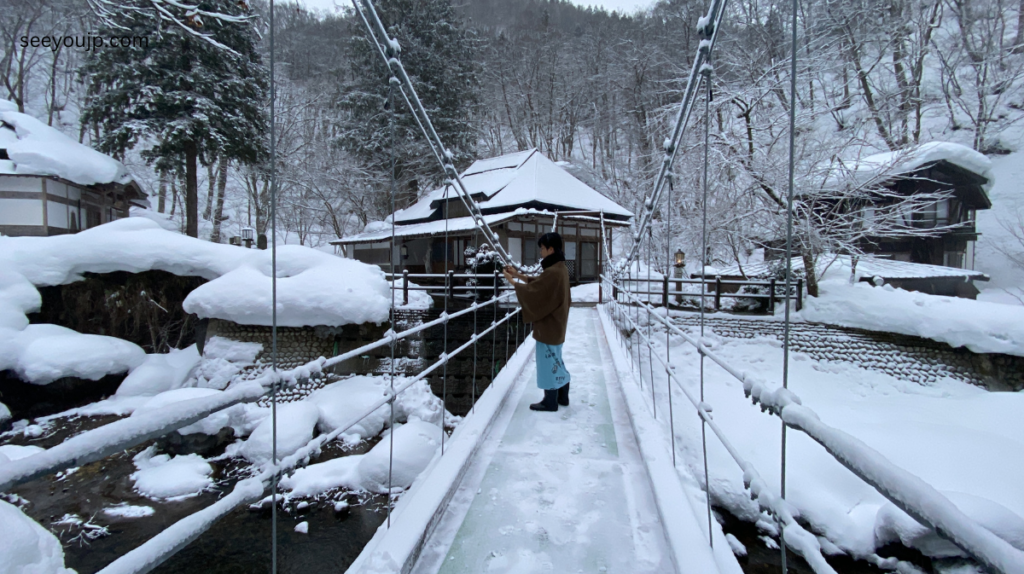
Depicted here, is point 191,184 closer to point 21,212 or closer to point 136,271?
point 21,212

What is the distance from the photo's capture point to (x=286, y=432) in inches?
197

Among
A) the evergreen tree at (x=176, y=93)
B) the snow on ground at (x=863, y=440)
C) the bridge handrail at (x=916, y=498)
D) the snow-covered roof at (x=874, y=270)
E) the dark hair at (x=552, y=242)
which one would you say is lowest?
the snow on ground at (x=863, y=440)

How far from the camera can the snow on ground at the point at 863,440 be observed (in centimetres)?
324

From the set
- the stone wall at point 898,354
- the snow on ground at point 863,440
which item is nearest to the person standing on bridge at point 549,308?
the snow on ground at point 863,440

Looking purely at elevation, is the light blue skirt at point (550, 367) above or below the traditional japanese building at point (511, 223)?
below

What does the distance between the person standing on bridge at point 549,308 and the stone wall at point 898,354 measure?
20.4ft

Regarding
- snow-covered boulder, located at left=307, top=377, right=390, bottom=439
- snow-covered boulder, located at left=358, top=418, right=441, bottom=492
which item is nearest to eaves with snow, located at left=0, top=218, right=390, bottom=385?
snow-covered boulder, located at left=307, top=377, right=390, bottom=439

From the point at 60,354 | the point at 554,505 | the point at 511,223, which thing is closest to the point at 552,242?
the point at 554,505

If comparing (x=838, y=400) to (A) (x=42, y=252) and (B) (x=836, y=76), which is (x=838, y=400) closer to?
(B) (x=836, y=76)

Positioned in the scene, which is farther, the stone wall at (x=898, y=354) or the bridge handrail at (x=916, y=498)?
the stone wall at (x=898, y=354)

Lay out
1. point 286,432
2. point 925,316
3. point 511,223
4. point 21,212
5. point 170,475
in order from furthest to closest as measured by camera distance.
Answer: point 511,223 → point 21,212 → point 925,316 → point 286,432 → point 170,475

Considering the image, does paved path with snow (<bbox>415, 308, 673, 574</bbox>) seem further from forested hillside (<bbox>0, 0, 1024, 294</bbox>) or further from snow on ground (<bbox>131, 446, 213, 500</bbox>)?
snow on ground (<bbox>131, 446, 213, 500</bbox>)

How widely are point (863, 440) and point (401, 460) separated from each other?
5.39 m

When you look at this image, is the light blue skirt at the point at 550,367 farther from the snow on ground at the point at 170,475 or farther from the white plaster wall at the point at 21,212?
the white plaster wall at the point at 21,212
